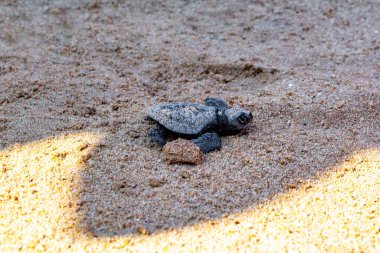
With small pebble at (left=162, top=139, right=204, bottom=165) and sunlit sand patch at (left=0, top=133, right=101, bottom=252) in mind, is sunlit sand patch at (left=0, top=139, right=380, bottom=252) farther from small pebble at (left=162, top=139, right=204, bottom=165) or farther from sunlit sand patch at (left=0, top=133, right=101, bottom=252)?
small pebble at (left=162, top=139, right=204, bottom=165)

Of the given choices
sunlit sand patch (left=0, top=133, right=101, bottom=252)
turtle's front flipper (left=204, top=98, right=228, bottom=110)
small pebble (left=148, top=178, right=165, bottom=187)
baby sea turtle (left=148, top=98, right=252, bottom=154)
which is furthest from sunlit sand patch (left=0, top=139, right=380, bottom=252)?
turtle's front flipper (left=204, top=98, right=228, bottom=110)

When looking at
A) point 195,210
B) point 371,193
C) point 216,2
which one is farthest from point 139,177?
point 216,2

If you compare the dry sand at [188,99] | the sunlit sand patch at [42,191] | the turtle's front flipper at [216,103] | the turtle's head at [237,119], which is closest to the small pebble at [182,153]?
the dry sand at [188,99]

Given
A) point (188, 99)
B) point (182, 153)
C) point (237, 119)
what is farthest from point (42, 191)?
point (188, 99)

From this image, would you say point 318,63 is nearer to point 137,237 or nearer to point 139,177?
point 139,177

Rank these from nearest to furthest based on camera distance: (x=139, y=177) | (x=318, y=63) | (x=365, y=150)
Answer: (x=139, y=177)
(x=365, y=150)
(x=318, y=63)
